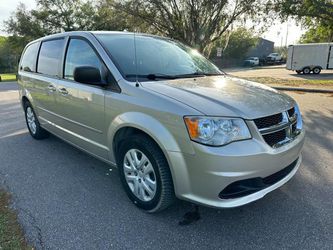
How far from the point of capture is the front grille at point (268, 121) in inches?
91.5

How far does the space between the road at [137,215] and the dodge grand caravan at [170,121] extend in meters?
0.28

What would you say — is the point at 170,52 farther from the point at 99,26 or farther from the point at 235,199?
the point at 99,26

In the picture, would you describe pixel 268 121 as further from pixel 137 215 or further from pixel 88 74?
pixel 88 74

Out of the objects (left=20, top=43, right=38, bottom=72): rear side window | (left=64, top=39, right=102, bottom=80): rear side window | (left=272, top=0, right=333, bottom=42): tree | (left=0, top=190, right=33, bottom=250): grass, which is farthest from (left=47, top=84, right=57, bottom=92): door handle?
(left=272, top=0, right=333, bottom=42): tree

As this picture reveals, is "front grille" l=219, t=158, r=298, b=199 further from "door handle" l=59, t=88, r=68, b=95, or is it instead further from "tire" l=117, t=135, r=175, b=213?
"door handle" l=59, t=88, r=68, b=95

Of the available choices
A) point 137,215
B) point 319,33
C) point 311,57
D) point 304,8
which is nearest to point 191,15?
point 304,8

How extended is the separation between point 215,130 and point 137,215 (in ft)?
4.18

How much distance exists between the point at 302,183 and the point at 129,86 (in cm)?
241

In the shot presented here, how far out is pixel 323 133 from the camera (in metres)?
5.29

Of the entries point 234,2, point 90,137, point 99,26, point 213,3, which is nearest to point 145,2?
point 213,3

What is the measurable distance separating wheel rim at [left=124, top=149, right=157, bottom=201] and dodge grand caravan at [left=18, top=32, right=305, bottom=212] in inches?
0.4

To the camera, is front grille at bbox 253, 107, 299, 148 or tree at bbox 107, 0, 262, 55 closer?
front grille at bbox 253, 107, 299, 148

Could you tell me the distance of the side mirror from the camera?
9.21ft

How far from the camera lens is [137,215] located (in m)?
2.79
